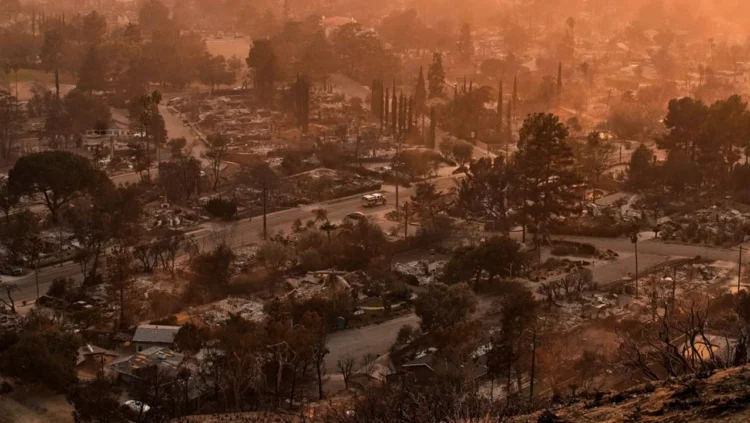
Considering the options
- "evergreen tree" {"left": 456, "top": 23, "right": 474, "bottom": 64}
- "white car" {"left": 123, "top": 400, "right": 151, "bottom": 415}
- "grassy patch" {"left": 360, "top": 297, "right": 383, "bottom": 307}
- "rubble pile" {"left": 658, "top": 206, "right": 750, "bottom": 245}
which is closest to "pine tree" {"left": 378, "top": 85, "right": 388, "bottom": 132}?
"rubble pile" {"left": 658, "top": 206, "right": 750, "bottom": 245}

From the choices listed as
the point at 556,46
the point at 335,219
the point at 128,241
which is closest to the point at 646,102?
the point at 556,46

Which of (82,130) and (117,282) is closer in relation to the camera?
(117,282)

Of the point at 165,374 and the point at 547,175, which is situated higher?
the point at 547,175

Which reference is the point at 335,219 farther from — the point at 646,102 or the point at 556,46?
the point at 556,46

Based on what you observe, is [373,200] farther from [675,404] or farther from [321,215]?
[675,404]

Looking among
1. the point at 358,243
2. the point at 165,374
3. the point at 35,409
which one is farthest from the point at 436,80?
the point at 35,409
